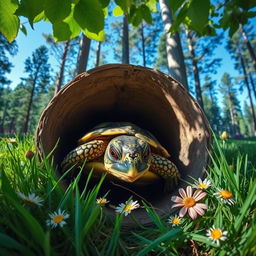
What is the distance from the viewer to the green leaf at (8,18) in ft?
2.93

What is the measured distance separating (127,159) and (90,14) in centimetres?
99

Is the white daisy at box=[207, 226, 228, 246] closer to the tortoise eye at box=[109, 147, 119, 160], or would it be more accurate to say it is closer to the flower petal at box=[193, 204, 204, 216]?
the flower petal at box=[193, 204, 204, 216]

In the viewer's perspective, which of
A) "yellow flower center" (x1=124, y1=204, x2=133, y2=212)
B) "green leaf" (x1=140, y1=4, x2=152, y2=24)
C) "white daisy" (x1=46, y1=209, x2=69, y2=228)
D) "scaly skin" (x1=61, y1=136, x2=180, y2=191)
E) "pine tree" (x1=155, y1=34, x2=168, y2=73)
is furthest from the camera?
"pine tree" (x1=155, y1=34, x2=168, y2=73)

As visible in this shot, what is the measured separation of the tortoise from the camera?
162cm

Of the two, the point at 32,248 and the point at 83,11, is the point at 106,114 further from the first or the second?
the point at 32,248

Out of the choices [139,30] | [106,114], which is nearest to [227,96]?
[139,30]

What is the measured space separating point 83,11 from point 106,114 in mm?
2071

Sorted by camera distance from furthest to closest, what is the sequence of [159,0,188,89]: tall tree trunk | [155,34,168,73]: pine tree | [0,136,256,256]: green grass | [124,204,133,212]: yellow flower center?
1. [155,34,168,73]: pine tree
2. [159,0,188,89]: tall tree trunk
3. [124,204,133,212]: yellow flower center
4. [0,136,256,256]: green grass

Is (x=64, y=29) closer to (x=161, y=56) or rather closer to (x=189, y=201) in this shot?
(x=189, y=201)

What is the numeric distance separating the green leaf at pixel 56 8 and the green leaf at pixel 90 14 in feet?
0.33

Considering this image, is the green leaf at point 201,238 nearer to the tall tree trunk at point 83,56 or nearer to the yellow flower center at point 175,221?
the yellow flower center at point 175,221

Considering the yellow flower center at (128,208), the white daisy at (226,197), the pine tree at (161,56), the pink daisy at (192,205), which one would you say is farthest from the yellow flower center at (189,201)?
the pine tree at (161,56)

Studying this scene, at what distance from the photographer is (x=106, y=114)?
3000 mm

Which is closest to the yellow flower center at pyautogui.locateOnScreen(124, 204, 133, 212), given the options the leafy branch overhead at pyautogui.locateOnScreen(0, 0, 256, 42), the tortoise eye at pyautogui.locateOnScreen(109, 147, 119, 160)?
the tortoise eye at pyautogui.locateOnScreen(109, 147, 119, 160)
